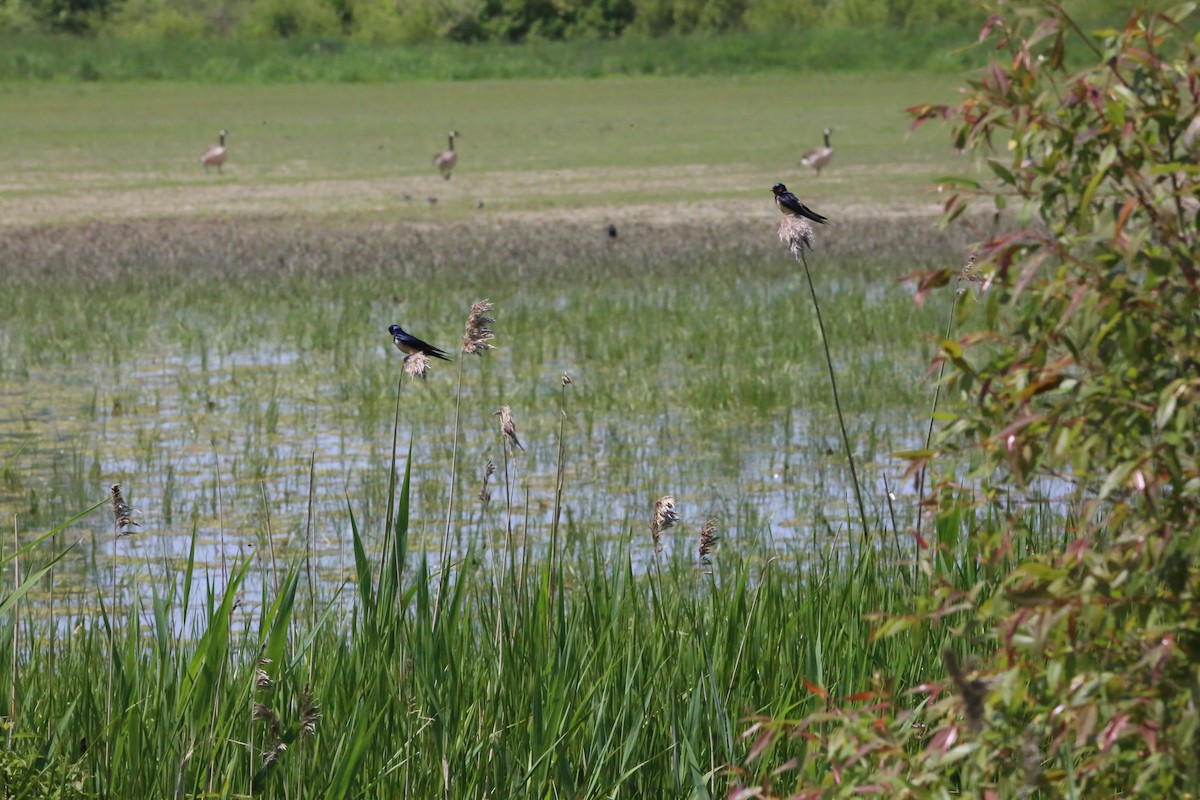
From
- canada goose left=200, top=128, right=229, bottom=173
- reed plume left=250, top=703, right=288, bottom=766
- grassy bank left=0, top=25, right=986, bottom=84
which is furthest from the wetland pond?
grassy bank left=0, top=25, right=986, bottom=84

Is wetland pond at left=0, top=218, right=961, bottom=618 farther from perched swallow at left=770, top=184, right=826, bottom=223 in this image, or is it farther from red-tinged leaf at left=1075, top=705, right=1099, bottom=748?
red-tinged leaf at left=1075, top=705, right=1099, bottom=748

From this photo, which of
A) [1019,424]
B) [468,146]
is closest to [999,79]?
[1019,424]

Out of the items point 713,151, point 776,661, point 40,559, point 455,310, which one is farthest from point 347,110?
point 776,661

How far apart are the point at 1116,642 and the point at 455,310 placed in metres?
10.5

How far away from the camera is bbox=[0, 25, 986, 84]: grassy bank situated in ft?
126

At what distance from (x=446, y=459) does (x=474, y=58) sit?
3583 cm

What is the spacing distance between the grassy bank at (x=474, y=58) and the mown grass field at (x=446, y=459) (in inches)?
492

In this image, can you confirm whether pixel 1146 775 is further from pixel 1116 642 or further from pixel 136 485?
pixel 136 485

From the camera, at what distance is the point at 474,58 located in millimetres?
42094

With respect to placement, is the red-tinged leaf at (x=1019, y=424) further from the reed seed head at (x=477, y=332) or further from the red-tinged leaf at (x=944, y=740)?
the reed seed head at (x=477, y=332)

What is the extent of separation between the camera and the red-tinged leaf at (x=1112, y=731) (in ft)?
5.68

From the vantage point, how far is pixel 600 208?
19453mm

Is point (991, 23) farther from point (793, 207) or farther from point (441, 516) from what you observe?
point (441, 516)

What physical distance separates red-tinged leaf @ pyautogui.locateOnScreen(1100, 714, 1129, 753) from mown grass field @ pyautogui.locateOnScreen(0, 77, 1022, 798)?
26 cm
